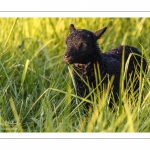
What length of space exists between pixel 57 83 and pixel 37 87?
285 mm

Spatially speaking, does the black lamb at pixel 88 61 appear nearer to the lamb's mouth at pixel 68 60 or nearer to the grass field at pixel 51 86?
the lamb's mouth at pixel 68 60

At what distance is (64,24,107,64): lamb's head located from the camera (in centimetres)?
627

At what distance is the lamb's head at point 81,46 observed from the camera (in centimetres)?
627

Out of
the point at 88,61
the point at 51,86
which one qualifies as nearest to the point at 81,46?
the point at 88,61

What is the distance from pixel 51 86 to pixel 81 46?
2.01 feet

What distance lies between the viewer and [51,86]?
6656mm

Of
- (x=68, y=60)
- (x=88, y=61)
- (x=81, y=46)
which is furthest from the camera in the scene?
(x=88, y=61)

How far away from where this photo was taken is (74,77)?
6699 millimetres

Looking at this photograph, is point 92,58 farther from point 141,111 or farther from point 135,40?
point 135,40

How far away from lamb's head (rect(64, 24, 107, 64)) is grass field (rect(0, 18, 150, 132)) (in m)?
0.33

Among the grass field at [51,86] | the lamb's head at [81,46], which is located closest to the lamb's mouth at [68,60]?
the lamb's head at [81,46]

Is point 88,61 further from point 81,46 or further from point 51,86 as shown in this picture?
point 51,86

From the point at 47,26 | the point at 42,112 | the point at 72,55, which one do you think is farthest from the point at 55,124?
the point at 47,26
